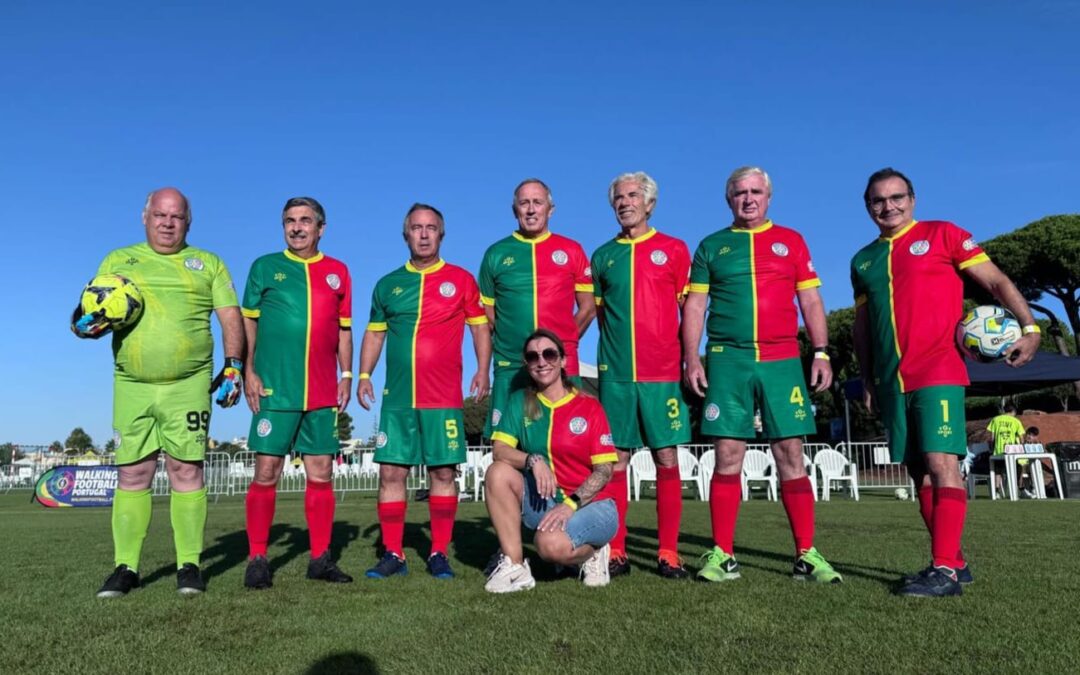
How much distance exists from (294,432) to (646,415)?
2.40m

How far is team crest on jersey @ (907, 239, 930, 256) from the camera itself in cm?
456

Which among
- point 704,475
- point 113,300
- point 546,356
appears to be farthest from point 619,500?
point 704,475

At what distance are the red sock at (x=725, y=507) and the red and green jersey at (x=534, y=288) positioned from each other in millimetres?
1257

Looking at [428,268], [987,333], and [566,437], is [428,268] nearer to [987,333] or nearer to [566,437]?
[566,437]

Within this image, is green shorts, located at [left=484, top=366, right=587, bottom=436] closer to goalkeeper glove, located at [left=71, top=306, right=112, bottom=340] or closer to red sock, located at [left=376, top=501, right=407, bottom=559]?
red sock, located at [left=376, top=501, right=407, bottom=559]

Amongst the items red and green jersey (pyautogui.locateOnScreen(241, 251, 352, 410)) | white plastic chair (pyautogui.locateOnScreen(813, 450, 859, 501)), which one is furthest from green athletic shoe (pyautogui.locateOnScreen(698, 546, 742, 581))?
white plastic chair (pyautogui.locateOnScreen(813, 450, 859, 501))

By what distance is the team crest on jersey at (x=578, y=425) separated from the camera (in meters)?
4.55

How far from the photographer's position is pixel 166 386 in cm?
461

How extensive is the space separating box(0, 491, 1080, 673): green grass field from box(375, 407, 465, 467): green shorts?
2.58 ft

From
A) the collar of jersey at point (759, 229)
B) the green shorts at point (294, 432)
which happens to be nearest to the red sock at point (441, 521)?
the green shorts at point (294, 432)

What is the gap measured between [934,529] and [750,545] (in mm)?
2301

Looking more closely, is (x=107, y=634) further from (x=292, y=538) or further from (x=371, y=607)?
(x=292, y=538)

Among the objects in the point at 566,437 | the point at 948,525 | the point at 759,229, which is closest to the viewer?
the point at 948,525

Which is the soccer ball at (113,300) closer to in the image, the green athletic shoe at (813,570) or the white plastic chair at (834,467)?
the green athletic shoe at (813,570)
